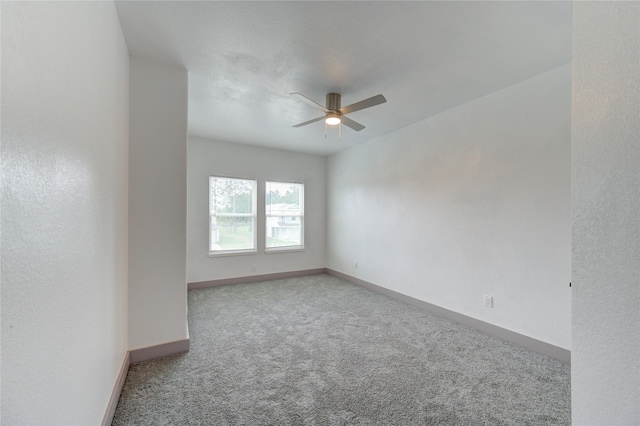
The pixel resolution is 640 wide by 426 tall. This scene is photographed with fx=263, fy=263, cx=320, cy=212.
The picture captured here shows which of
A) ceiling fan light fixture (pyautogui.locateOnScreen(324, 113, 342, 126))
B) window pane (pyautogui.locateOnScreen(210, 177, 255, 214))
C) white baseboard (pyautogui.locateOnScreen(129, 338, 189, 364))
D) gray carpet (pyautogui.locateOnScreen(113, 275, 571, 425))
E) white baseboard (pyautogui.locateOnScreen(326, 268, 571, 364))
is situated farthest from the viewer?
window pane (pyautogui.locateOnScreen(210, 177, 255, 214))

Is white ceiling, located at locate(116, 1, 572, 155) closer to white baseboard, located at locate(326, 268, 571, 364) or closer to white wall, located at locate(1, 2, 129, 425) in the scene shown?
white wall, located at locate(1, 2, 129, 425)

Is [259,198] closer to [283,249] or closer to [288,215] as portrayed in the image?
[288,215]

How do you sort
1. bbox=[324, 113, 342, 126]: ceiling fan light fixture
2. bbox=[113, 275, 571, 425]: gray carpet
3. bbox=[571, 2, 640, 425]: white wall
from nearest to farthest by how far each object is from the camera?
bbox=[571, 2, 640, 425]: white wall < bbox=[113, 275, 571, 425]: gray carpet < bbox=[324, 113, 342, 126]: ceiling fan light fixture

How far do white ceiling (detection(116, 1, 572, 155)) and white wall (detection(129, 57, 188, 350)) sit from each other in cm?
26

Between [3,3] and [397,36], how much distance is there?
2.09m

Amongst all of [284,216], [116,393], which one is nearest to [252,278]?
[284,216]

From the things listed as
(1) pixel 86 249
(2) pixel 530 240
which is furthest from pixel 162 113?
(2) pixel 530 240

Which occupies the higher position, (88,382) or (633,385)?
(633,385)

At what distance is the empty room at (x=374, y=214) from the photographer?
77cm

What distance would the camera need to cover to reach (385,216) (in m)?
4.37

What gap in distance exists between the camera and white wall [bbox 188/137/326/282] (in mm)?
4598

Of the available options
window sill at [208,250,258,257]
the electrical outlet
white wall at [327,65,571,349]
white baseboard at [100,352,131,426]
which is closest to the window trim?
window sill at [208,250,258,257]

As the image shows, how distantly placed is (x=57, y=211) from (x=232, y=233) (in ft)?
13.4

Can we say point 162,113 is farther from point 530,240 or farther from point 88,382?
point 530,240
